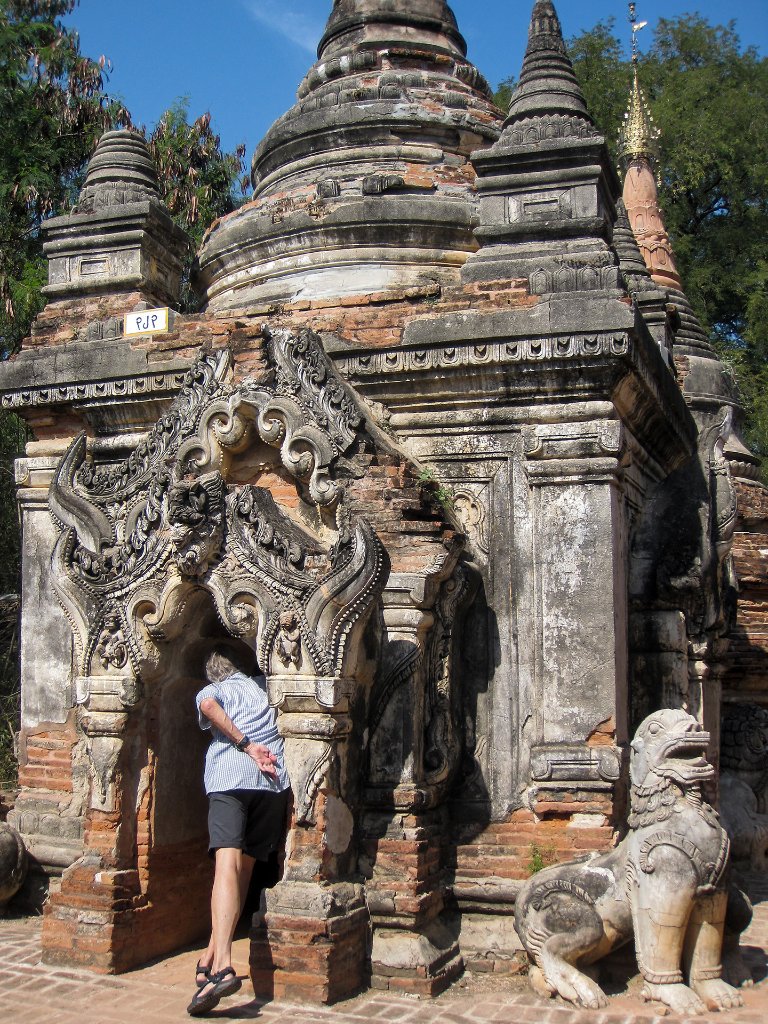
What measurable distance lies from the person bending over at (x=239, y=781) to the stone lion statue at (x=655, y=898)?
153 cm

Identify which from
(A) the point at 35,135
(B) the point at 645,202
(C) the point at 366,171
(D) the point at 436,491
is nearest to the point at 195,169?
(A) the point at 35,135

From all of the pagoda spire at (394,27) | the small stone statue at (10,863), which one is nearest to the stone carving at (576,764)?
the small stone statue at (10,863)

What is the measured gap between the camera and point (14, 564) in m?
18.2

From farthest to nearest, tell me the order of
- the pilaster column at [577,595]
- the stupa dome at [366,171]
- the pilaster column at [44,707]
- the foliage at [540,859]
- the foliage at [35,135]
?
1. the foliage at [35,135]
2. the stupa dome at [366,171]
3. the pilaster column at [44,707]
4. the pilaster column at [577,595]
5. the foliage at [540,859]

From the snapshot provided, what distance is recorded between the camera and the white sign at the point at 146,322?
28.6ft

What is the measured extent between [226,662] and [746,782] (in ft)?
21.5

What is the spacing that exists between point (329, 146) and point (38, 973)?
7.52 metres

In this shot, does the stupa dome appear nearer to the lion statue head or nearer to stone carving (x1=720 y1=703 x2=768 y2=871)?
the lion statue head

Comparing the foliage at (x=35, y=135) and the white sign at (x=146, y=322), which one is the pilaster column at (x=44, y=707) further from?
the foliage at (x=35, y=135)

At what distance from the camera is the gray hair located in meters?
6.70

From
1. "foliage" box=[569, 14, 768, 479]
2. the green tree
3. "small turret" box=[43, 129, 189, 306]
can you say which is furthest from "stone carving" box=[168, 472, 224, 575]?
"foliage" box=[569, 14, 768, 479]

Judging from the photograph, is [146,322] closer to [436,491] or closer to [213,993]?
[436,491]

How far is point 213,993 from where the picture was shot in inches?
229

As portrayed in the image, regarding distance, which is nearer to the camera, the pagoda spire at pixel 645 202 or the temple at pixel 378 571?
the temple at pixel 378 571
